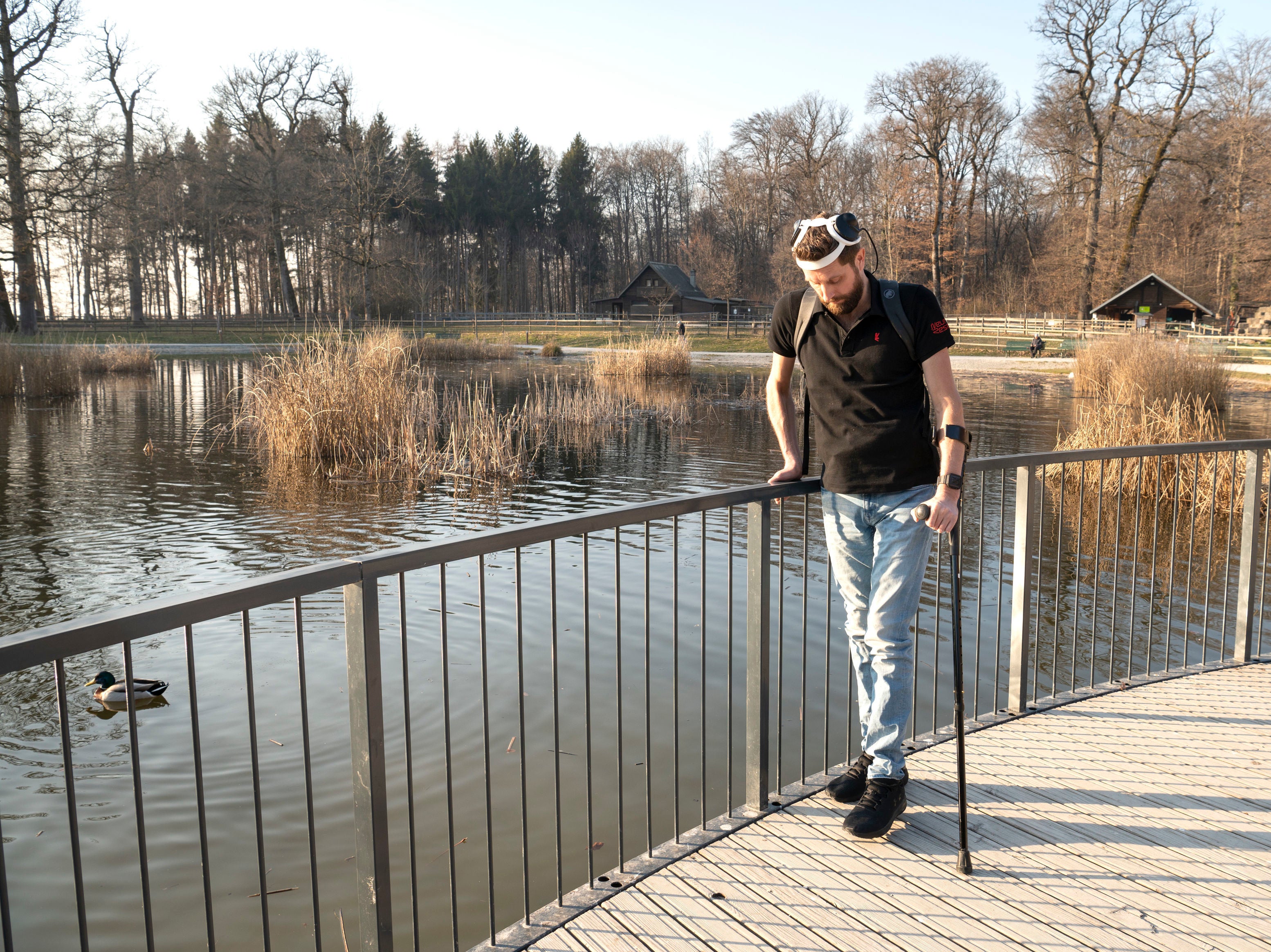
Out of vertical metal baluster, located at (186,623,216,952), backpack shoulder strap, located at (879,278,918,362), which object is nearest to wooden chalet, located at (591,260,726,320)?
backpack shoulder strap, located at (879,278,918,362)

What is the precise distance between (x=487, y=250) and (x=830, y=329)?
65.1 meters

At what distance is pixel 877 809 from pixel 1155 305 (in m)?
43.3

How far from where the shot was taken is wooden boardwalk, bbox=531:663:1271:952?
2.34 meters

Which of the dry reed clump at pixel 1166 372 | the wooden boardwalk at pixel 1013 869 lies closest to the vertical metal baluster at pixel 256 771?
the wooden boardwalk at pixel 1013 869

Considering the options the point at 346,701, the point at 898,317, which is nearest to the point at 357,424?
the point at 346,701

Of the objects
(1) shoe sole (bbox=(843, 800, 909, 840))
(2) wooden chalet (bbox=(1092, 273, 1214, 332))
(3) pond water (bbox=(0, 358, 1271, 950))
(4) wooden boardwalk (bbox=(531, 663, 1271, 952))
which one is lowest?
(3) pond water (bbox=(0, 358, 1271, 950))

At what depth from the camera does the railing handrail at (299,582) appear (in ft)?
4.81

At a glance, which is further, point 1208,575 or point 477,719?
point 477,719

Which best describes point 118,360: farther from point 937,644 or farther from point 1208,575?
A: point 1208,575

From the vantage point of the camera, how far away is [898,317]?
8.57 feet

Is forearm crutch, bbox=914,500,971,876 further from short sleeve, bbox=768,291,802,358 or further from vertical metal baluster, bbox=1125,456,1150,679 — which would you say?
vertical metal baluster, bbox=1125,456,1150,679

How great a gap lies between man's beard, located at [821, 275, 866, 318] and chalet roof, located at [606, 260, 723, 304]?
179 ft

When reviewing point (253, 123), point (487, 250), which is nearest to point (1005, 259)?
point (487, 250)

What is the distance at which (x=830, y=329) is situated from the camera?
2750 millimetres
